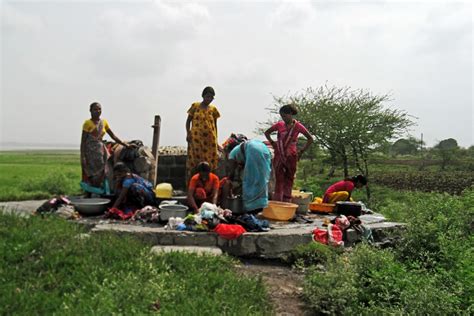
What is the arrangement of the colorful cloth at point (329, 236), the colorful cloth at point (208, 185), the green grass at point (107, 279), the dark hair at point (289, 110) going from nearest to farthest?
1. the green grass at point (107, 279)
2. the colorful cloth at point (329, 236)
3. the colorful cloth at point (208, 185)
4. the dark hair at point (289, 110)

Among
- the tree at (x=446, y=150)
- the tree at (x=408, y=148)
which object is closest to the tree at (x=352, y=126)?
the tree at (x=446, y=150)

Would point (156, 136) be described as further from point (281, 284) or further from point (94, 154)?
point (281, 284)

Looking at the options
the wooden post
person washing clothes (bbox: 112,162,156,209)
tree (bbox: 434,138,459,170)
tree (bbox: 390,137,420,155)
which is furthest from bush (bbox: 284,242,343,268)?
tree (bbox: 390,137,420,155)

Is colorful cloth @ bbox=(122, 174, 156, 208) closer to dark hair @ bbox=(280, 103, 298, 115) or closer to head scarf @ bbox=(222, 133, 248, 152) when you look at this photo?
head scarf @ bbox=(222, 133, 248, 152)

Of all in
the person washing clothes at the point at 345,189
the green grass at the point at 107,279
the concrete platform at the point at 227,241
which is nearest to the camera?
the green grass at the point at 107,279

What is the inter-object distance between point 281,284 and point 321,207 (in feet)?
9.11

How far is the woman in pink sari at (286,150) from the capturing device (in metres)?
6.16

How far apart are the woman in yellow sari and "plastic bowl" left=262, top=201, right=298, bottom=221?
5.02ft

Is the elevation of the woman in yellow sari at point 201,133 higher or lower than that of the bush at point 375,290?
higher

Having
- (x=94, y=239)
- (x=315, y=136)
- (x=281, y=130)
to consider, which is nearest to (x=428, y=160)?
(x=315, y=136)

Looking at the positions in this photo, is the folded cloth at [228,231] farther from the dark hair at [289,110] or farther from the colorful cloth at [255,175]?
the dark hair at [289,110]

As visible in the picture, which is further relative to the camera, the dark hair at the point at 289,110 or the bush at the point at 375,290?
the dark hair at the point at 289,110

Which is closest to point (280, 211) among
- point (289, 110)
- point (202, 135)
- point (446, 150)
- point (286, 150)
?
point (286, 150)

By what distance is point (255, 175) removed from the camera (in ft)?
18.3
